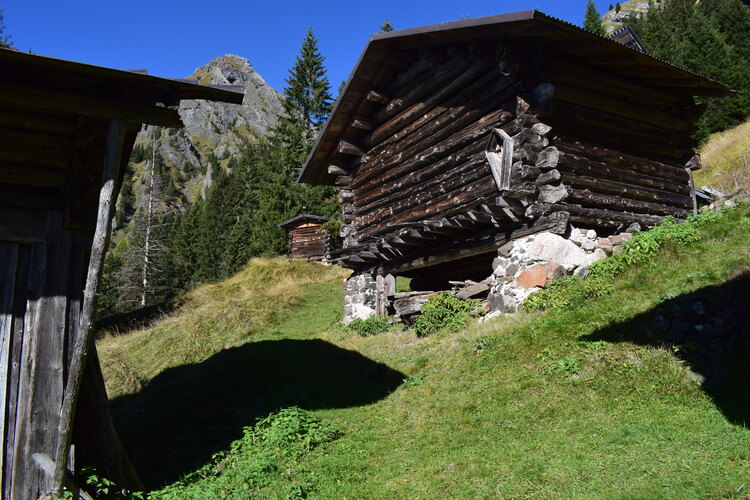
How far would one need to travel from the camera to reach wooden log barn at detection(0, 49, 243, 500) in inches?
173

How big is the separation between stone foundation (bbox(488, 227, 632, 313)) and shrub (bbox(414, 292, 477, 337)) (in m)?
0.68

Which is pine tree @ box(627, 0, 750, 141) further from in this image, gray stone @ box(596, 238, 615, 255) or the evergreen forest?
gray stone @ box(596, 238, 615, 255)

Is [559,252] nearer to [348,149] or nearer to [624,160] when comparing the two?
[624,160]

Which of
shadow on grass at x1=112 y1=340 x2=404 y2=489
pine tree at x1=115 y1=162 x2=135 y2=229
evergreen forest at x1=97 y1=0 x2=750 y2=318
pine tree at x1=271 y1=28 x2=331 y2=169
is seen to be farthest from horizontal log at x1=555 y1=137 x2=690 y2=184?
pine tree at x1=115 y1=162 x2=135 y2=229

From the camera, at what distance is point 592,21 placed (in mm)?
51562

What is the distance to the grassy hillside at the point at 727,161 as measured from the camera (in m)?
19.2

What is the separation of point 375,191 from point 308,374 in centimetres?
666

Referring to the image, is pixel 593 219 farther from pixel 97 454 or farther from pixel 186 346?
pixel 186 346

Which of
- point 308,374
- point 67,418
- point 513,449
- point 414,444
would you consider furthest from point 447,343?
point 67,418

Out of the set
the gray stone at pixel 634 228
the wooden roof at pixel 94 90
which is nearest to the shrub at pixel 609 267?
the gray stone at pixel 634 228

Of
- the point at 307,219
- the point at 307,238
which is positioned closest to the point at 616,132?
the point at 307,219

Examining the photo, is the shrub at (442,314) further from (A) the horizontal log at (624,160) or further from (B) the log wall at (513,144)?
(A) the horizontal log at (624,160)

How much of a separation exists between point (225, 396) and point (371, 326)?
16.9 ft

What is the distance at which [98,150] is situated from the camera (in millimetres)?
5242
